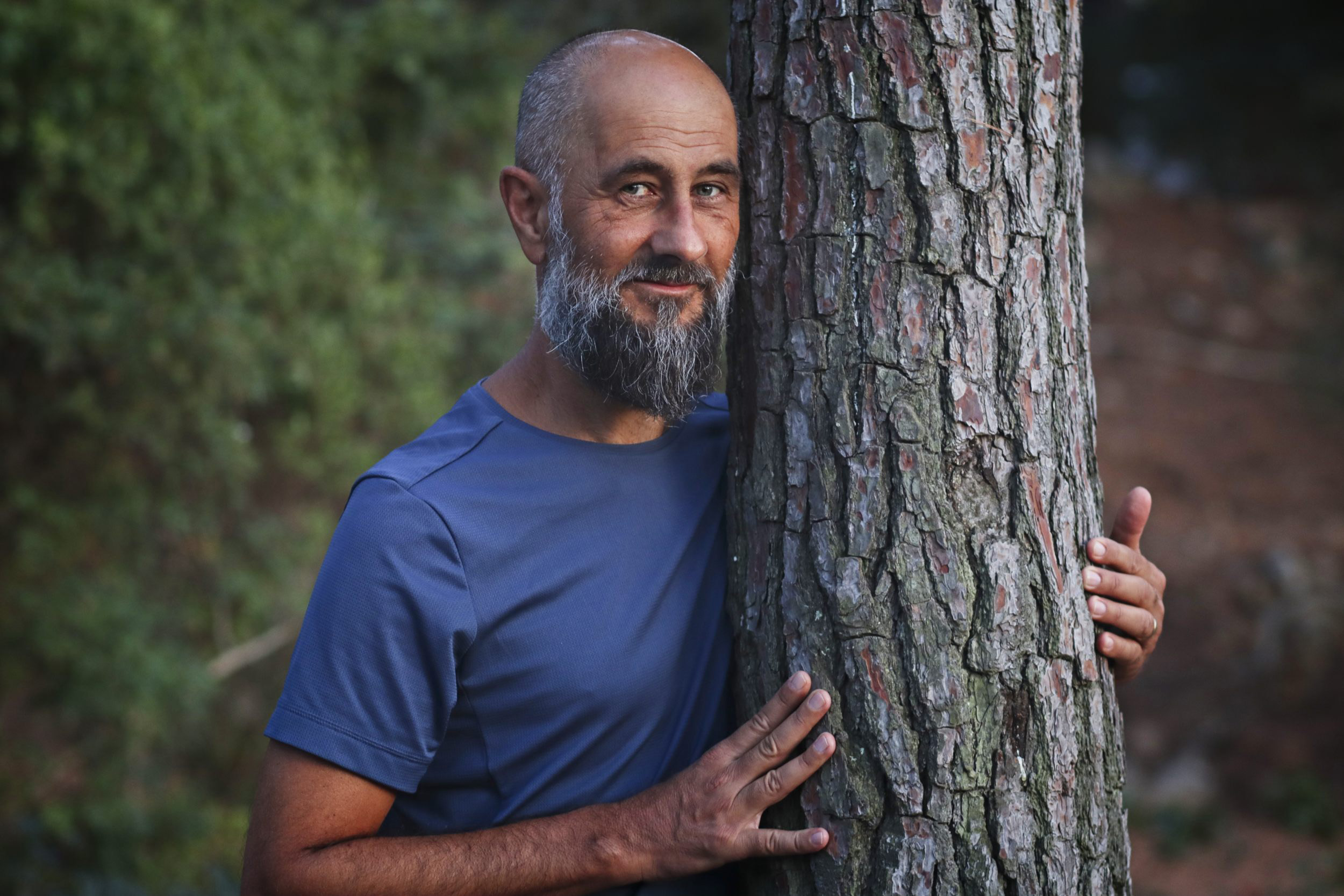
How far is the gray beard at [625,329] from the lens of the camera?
1.89 meters

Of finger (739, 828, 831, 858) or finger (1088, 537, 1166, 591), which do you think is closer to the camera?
finger (739, 828, 831, 858)

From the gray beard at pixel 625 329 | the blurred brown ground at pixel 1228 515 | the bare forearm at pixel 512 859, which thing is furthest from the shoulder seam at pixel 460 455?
the blurred brown ground at pixel 1228 515

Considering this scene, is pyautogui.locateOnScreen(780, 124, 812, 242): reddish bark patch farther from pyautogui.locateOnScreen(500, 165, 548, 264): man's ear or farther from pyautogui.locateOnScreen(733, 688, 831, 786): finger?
pyautogui.locateOnScreen(733, 688, 831, 786): finger

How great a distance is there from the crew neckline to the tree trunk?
0.29 m

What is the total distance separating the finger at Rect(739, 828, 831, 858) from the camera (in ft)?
5.51

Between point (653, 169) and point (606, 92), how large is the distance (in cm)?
17

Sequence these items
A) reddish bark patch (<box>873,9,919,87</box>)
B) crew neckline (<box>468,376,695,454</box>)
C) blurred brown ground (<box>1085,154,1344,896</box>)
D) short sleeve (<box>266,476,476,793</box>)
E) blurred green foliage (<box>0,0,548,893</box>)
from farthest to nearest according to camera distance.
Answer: blurred brown ground (<box>1085,154,1344,896</box>), blurred green foliage (<box>0,0,548,893</box>), crew neckline (<box>468,376,695,454</box>), reddish bark patch (<box>873,9,919,87</box>), short sleeve (<box>266,476,476,793</box>)

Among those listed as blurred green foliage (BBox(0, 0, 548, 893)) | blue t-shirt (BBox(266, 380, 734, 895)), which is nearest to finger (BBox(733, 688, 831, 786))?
blue t-shirt (BBox(266, 380, 734, 895))

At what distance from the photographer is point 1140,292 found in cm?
1165

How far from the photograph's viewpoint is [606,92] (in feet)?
6.05

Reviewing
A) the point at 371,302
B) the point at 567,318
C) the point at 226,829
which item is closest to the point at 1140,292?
the point at 371,302

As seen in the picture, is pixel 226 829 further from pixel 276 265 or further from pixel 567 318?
pixel 567 318

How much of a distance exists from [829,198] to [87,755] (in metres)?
4.19

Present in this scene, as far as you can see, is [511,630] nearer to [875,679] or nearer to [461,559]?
[461,559]
